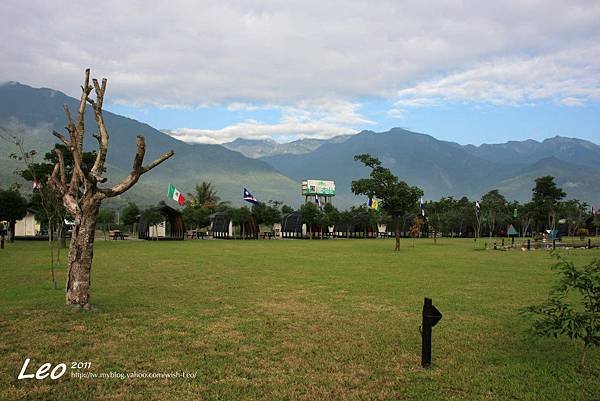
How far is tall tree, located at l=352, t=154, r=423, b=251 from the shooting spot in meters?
36.2

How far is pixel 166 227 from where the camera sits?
64812 mm

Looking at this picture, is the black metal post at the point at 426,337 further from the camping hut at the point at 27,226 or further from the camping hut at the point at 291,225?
the camping hut at the point at 291,225

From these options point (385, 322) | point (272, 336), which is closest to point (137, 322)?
point (272, 336)

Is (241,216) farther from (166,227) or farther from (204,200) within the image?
(204,200)

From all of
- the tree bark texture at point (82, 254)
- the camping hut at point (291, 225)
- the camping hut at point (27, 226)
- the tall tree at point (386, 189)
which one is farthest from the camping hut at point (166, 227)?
the tree bark texture at point (82, 254)

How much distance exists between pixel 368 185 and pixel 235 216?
1304 inches

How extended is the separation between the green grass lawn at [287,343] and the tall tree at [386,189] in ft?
66.5

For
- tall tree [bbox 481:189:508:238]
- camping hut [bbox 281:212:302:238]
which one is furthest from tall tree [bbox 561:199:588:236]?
camping hut [bbox 281:212:302:238]

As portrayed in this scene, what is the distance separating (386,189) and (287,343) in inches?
1137

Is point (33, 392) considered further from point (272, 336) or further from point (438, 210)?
point (438, 210)

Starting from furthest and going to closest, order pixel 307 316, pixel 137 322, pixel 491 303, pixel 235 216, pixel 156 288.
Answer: pixel 235 216, pixel 156 288, pixel 491 303, pixel 307 316, pixel 137 322

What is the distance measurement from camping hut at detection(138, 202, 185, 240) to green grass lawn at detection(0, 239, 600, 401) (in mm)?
44758

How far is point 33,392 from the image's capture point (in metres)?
6.02

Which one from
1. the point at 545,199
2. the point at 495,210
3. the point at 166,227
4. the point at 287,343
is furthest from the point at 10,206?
the point at 545,199
